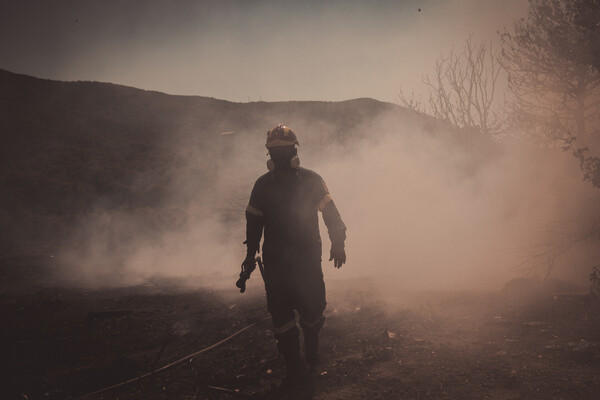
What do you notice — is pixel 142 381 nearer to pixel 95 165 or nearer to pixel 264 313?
pixel 264 313

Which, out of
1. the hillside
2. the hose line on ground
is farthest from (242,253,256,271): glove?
the hillside

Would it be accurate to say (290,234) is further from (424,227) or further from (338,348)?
(424,227)

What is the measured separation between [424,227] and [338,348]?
5.86 metres

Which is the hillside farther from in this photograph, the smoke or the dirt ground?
the dirt ground

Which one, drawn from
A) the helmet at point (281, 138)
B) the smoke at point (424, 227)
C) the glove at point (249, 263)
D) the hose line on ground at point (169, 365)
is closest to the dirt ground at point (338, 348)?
the hose line on ground at point (169, 365)

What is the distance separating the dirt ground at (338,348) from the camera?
2908 millimetres

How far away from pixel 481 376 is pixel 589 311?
2.37m

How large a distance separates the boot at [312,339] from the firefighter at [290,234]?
0.05ft

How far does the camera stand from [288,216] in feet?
9.87

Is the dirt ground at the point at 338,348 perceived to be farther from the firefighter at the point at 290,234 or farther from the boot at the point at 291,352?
the firefighter at the point at 290,234

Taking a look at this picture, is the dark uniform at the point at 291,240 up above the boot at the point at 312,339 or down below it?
above

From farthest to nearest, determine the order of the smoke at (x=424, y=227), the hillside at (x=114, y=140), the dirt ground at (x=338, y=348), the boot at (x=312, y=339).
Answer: the hillside at (x=114, y=140)
the smoke at (x=424, y=227)
the boot at (x=312, y=339)
the dirt ground at (x=338, y=348)

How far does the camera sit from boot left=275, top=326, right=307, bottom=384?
3.03 m

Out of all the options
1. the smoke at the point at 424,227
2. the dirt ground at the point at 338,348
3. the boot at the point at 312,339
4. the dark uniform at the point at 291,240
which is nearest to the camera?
the dirt ground at the point at 338,348
